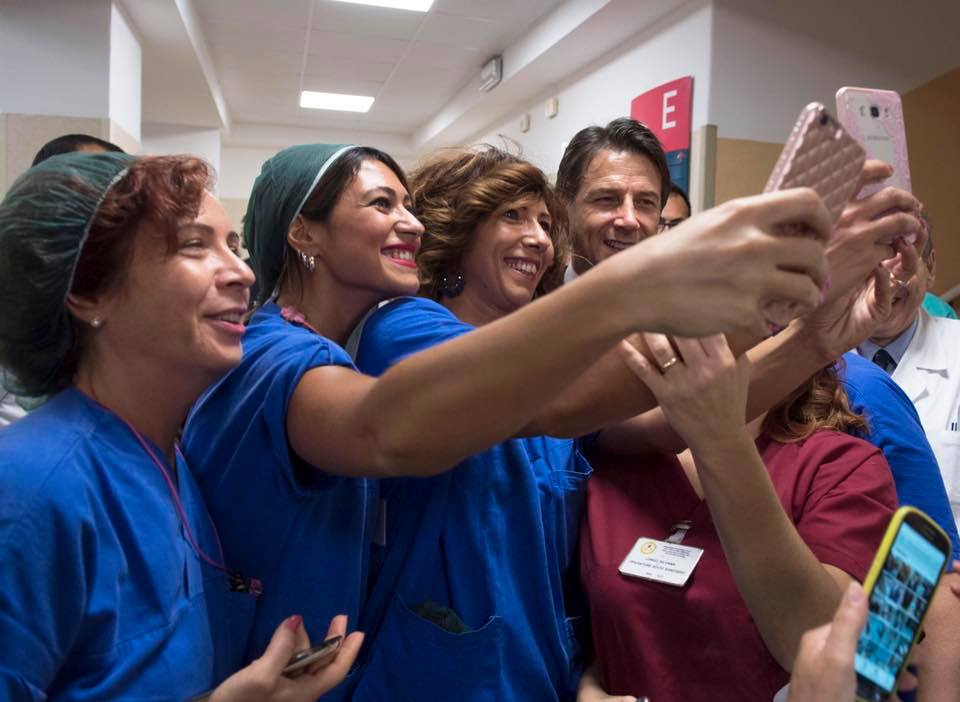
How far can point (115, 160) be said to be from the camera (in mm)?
1039

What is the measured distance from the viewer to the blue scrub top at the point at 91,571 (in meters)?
0.83

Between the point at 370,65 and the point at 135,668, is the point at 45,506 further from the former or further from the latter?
the point at 370,65

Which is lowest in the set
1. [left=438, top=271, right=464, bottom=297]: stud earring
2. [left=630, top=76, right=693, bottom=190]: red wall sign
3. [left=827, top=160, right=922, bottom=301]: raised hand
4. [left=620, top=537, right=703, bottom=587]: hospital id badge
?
[left=620, top=537, right=703, bottom=587]: hospital id badge

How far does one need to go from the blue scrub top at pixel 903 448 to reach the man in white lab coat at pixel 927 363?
0.48 meters

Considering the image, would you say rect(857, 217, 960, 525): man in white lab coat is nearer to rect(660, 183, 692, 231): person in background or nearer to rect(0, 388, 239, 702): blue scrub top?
rect(660, 183, 692, 231): person in background

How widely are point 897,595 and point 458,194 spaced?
1.10 meters

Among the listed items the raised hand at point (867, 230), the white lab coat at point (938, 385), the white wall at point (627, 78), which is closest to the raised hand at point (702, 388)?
the raised hand at point (867, 230)

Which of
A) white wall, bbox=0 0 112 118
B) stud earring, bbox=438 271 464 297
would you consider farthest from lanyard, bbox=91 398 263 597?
white wall, bbox=0 0 112 118

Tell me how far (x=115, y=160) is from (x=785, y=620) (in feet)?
3.59

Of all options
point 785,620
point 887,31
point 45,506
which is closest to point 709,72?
point 887,31

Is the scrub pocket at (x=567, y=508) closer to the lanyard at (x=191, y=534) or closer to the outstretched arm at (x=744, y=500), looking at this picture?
the outstretched arm at (x=744, y=500)

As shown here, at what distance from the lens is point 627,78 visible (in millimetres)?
4938

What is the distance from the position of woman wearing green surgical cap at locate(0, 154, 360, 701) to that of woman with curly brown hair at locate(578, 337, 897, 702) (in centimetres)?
44

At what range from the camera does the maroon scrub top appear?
1.13 metres
